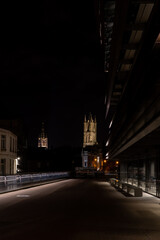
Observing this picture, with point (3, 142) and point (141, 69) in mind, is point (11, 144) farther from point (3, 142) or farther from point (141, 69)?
point (141, 69)

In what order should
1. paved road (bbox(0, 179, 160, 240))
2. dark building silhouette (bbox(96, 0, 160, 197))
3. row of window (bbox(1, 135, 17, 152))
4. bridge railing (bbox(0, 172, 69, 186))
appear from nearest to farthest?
paved road (bbox(0, 179, 160, 240)), dark building silhouette (bbox(96, 0, 160, 197)), bridge railing (bbox(0, 172, 69, 186)), row of window (bbox(1, 135, 17, 152))

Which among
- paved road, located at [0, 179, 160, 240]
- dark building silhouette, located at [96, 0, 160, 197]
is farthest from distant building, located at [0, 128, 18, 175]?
paved road, located at [0, 179, 160, 240]

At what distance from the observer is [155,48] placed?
16688 millimetres

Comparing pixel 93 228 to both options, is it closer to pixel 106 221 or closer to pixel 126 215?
pixel 106 221

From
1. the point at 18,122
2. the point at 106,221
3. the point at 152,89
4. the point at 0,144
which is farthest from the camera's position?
the point at 18,122

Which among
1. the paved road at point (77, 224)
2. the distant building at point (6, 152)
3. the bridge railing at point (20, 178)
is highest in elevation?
the distant building at point (6, 152)

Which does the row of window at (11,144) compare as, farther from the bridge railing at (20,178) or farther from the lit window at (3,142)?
the bridge railing at (20,178)

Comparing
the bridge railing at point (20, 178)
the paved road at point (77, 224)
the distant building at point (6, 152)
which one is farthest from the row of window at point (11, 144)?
the paved road at point (77, 224)

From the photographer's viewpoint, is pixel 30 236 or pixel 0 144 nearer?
pixel 30 236

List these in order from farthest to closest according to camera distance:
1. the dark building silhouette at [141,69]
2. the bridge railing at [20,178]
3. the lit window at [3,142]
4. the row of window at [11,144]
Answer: the row of window at [11,144] → the lit window at [3,142] → the bridge railing at [20,178] → the dark building silhouette at [141,69]

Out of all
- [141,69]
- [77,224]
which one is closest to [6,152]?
[141,69]

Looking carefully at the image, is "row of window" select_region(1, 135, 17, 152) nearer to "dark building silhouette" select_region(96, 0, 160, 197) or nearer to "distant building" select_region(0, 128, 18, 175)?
"distant building" select_region(0, 128, 18, 175)

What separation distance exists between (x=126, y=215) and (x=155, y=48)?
28.3 ft

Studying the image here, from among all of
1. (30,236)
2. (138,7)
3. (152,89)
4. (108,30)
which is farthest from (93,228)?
(108,30)
